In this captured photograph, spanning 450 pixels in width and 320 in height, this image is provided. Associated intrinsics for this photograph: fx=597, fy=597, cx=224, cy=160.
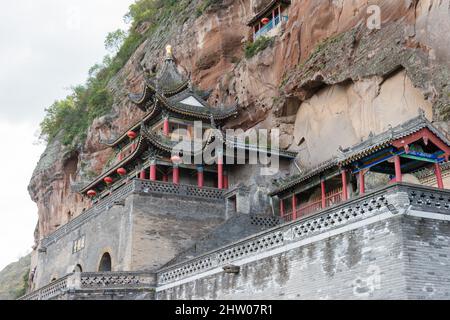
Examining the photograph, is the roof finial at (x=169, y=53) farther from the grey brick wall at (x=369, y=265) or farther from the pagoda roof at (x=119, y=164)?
the grey brick wall at (x=369, y=265)

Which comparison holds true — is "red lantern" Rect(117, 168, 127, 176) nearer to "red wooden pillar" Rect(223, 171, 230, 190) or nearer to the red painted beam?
"red wooden pillar" Rect(223, 171, 230, 190)

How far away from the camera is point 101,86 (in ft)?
139

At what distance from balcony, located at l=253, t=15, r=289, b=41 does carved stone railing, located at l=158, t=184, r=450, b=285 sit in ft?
52.2

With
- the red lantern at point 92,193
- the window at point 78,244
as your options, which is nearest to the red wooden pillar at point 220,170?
the window at point 78,244

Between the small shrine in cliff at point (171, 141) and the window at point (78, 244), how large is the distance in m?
3.58

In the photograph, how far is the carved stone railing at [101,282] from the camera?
16.0m

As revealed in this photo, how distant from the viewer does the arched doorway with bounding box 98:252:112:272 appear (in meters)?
20.8

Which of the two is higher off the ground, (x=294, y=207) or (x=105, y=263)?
(x=294, y=207)

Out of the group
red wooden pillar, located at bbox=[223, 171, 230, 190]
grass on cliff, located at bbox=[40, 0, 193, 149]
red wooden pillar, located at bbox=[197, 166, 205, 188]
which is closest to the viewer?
red wooden pillar, located at bbox=[197, 166, 205, 188]

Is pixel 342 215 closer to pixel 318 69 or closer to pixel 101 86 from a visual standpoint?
pixel 318 69

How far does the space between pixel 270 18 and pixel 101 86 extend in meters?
17.4

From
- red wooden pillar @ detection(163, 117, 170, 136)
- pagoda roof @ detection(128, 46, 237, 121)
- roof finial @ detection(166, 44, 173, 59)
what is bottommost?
red wooden pillar @ detection(163, 117, 170, 136)

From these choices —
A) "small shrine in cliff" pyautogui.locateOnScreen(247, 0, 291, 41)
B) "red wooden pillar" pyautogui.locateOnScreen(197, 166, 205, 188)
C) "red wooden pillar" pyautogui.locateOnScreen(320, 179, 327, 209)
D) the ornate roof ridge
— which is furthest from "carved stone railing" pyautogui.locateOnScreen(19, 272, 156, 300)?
"small shrine in cliff" pyautogui.locateOnScreen(247, 0, 291, 41)

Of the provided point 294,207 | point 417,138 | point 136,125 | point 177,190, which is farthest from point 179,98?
point 417,138
